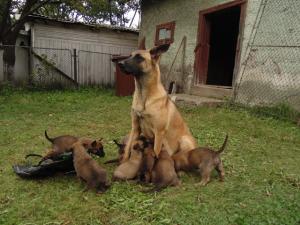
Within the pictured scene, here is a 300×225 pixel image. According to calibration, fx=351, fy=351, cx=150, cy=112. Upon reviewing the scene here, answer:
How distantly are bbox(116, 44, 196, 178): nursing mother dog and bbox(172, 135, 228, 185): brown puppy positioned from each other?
257mm

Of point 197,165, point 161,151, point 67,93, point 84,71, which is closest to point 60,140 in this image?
point 161,151

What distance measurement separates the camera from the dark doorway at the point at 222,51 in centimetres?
1334

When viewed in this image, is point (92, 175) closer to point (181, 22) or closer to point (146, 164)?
point (146, 164)

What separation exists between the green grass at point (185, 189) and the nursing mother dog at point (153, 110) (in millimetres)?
498

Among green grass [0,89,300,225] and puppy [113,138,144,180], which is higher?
puppy [113,138,144,180]

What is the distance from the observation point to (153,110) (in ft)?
14.3

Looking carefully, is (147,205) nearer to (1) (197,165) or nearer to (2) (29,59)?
(1) (197,165)

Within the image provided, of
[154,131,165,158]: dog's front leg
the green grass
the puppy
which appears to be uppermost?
[154,131,165,158]: dog's front leg

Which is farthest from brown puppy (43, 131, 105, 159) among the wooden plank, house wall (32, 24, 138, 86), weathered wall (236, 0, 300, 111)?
house wall (32, 24, 138, 86)

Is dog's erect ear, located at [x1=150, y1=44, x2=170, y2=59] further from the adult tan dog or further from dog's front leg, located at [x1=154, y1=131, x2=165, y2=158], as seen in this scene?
Answer: dog's front leg, located at [x1=154, y1=131, x2=165, y2=158]

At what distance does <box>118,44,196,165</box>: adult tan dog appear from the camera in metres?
4.35

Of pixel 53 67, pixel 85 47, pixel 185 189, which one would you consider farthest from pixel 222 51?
pixel 185 189

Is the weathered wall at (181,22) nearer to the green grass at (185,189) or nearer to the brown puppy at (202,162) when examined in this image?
the green grass at (185,189)

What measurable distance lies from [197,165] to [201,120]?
3925mm
